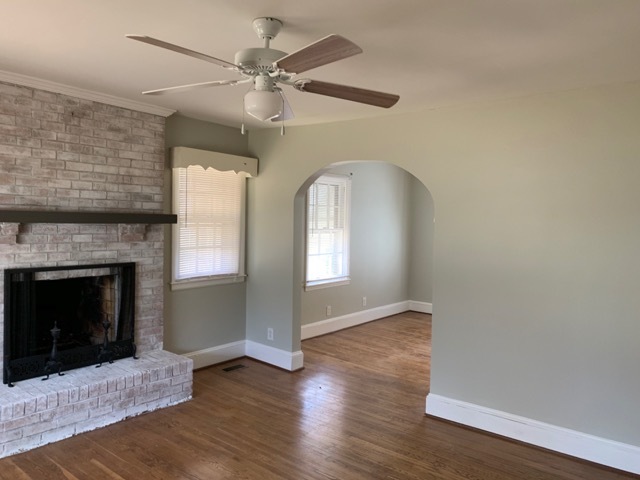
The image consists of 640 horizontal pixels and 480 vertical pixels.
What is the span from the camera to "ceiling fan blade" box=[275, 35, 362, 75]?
1.62 m

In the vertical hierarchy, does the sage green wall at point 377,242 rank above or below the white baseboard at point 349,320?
above

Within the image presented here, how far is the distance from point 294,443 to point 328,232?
11.2 feet

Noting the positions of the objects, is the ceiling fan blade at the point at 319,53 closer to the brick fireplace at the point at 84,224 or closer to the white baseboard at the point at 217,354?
the brick fireplace at the point at 84,224

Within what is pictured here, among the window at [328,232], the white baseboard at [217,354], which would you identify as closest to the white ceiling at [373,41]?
the white baseboard at [217,354]

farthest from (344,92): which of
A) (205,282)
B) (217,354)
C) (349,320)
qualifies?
(349,320)

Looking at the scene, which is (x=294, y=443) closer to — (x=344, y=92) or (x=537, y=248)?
(x=537, y=248)

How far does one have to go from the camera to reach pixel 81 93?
3.51 metres

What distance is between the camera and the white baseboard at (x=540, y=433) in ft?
9.66

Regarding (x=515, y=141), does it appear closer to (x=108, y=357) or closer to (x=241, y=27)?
(x=241, y=27)

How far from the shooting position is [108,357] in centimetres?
375

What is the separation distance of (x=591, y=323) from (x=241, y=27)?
276 cm

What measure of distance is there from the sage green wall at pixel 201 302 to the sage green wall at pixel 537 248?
5.00ft

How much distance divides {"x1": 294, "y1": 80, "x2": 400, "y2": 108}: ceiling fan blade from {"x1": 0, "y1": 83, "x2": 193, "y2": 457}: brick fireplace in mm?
2203

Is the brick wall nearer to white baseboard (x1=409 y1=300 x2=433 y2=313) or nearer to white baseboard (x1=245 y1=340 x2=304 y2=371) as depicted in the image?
white baseboard (x1=245 y1=340 x2=304 y2=371)
